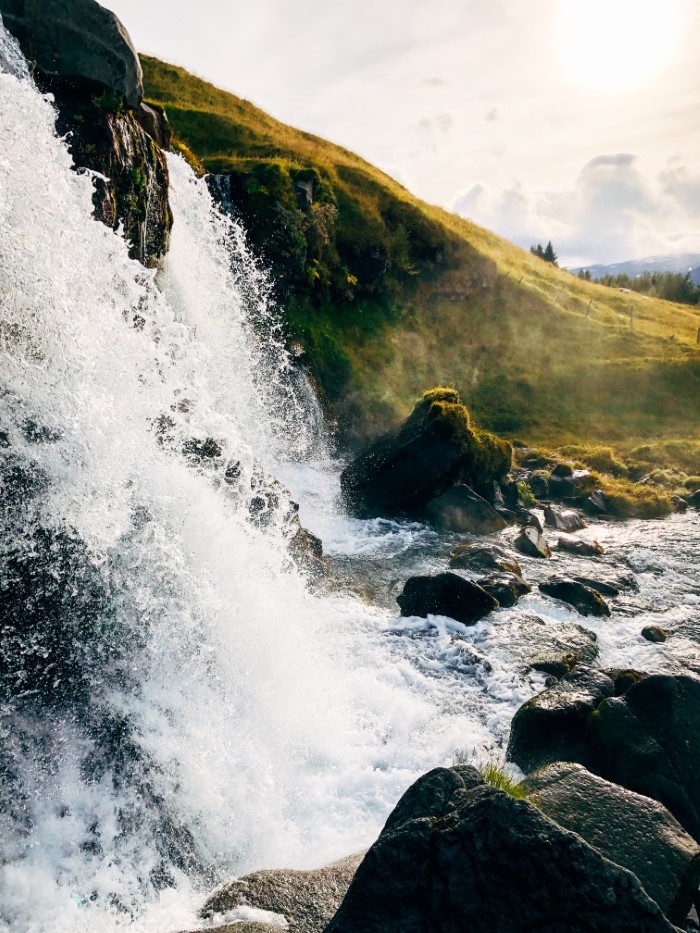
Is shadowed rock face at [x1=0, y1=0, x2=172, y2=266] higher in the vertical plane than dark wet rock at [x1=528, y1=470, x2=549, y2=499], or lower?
higher

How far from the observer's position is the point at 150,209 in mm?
22266

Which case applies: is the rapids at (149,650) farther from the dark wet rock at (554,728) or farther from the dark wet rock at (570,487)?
the dark wet rock at (570,487)

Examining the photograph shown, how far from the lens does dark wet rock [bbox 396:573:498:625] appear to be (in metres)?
15.9

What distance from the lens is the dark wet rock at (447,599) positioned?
52.3 ft

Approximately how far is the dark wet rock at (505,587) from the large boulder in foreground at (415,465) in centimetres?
665

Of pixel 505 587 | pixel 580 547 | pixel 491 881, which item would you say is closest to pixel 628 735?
pixel 491 881

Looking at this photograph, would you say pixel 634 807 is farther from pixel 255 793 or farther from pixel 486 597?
pixel 486 597

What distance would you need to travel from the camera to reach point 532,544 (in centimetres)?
2217

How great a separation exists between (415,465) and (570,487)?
34.3 ft

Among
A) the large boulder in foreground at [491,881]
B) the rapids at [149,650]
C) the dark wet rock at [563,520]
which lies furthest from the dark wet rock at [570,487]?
the large boulder in foreground at [491,881]

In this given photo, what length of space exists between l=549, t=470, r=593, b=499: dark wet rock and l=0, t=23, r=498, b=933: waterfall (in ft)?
60.5

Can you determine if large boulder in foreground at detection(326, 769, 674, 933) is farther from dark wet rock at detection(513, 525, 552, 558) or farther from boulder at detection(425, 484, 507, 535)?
boulder at detection(425, 484, 507, 535)

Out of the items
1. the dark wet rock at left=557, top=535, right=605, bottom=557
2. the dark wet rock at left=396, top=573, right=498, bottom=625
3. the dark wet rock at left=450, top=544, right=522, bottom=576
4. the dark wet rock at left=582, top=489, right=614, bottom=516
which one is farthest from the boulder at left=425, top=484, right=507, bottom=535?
the dark wet rock at left=396, top=573, right=498, bottom=625

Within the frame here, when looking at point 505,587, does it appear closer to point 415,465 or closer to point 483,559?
Result: point 483,559
